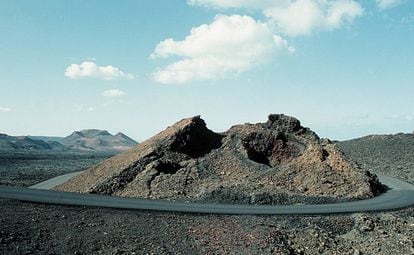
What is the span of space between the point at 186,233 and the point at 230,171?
65.4 ft

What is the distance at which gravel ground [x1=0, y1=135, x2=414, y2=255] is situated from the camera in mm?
19156

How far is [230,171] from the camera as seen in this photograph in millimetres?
41875

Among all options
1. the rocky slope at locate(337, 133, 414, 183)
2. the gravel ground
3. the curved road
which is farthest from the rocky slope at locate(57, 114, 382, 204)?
the rocky slope at locate(337, 133, 414, 183)

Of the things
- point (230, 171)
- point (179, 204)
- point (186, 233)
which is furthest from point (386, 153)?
point (186, 233)

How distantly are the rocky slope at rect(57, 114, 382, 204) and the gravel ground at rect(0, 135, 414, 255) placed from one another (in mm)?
7034

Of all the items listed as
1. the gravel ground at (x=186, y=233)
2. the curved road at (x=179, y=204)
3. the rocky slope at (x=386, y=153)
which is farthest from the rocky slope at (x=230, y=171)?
the rocky slope at (x=386, y=153)

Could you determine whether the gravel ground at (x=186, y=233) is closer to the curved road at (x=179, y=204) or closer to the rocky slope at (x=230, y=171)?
the curved road at (x=179, y=204)

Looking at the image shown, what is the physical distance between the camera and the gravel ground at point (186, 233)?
1916cm

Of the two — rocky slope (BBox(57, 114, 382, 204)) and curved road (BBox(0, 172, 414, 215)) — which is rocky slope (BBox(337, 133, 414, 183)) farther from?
curved road (BBox(0, 172, 414, 215))

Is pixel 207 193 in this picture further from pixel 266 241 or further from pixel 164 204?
pixel 266 241

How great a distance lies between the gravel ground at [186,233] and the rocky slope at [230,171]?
277 inches

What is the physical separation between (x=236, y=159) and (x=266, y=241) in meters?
21.4

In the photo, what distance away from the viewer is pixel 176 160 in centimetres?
4322

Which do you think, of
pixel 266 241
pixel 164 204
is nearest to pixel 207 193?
pixel 164 204
